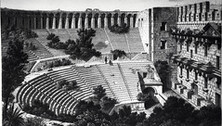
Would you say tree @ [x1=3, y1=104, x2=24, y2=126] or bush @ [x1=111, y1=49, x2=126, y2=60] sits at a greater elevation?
bush @ [x1=111, y1=49, x2=126, y2=60]

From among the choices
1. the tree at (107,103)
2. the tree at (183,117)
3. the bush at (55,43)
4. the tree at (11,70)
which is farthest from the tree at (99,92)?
the bush at (55,43)

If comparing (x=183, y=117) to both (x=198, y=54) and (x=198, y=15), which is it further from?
(x=198, y=15)

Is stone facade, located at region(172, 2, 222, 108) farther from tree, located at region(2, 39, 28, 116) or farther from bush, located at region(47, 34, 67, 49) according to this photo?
tree, located at region(2, 39, 28, 116)

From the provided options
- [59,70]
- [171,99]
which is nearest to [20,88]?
[59,70]

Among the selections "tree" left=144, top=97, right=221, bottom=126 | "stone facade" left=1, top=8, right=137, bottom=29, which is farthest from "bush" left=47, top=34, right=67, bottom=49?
"tree" left=144, top=97, right=221, bottom=126

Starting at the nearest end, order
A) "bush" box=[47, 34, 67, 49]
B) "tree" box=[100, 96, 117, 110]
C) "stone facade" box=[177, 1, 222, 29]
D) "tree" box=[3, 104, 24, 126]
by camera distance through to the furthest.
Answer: "tree" box=[3, 104, 24, 126] < "stone facade" box=[177, 1, 222, 29] < "tree" box=[100, 96, 117, 110] < "bush" box=[47, 34, 67, 49]

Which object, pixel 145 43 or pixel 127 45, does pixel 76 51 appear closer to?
pixel 127 45

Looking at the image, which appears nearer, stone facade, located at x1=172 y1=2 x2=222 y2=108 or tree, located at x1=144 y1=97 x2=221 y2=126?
tree, located at x1=144 y1=97 x2=221 y2=126
